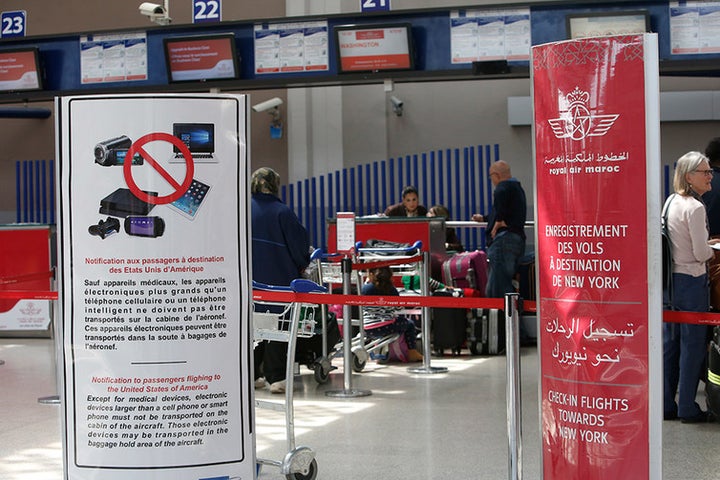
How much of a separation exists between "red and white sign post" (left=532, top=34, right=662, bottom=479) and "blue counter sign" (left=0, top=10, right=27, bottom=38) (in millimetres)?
8406

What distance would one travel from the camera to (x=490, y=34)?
373 inches

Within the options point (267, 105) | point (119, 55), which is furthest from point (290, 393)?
point (267, 105)

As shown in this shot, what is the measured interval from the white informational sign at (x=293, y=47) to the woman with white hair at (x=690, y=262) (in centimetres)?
Result: 467

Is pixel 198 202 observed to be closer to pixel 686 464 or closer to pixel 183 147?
pixel 183 147

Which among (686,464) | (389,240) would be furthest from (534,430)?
(389,240)

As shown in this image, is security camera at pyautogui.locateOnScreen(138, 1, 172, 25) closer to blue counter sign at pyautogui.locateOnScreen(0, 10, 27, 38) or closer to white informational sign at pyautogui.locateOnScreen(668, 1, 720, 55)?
blue counter sign at pyautogui.locateOnScreen(0, 10, 27, 38)

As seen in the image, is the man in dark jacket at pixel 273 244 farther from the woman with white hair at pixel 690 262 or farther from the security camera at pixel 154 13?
the security camera at pixel 154 13

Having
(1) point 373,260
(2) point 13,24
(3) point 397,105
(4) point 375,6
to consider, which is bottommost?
(1) point 373,260

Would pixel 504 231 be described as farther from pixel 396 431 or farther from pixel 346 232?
pixel 396 431

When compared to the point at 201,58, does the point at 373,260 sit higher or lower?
lower

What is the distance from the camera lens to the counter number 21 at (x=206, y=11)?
33.9 ft

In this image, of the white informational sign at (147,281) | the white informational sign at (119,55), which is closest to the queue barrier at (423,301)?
the white informational sign at (147,281)

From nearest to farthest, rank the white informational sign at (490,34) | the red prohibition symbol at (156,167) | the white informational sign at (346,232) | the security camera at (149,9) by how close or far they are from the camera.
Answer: the red prohibition symbol at (156,167) → the white informational sign at (346,232) → the white informational sign at (490,34) → the security camera at (149,9)

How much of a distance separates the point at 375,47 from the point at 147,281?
651cm
